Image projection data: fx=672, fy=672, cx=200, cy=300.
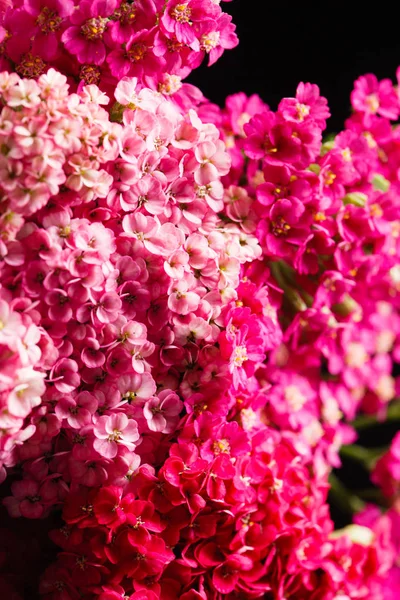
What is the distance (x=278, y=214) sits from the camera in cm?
82

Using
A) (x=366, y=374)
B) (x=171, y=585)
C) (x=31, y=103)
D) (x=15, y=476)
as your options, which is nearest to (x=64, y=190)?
(x=31, y=103)

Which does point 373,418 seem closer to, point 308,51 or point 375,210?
point 375,210

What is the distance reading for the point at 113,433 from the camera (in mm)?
694

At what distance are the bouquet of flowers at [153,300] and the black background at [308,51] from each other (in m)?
0.25

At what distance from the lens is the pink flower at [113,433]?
69cm

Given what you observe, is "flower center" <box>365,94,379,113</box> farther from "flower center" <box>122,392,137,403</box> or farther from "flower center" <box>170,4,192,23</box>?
"flower center" <box>122,392,137,403</box>

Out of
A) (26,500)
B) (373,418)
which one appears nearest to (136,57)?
(26,500)

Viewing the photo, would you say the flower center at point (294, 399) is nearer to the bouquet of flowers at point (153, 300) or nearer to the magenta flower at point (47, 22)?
the bouquet of flowers at point (153, 300)

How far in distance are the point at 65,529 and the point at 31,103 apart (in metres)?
0.45

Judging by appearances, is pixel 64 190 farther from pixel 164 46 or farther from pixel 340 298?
pixel 340 298

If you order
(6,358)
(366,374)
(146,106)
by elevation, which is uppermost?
(146,106)

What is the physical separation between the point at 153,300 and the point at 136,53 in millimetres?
266

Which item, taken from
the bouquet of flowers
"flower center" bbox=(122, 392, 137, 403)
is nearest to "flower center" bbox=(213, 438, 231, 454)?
the bouquet of flowers

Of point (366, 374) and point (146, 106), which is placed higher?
point (146, 106)
